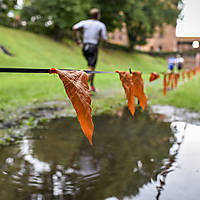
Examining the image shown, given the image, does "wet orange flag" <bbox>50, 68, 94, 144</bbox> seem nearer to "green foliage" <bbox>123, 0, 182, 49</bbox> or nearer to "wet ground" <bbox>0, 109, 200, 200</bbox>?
"wet ground" <bbox>0, 109, 200, 200</bbox>

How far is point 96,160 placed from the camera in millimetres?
2898

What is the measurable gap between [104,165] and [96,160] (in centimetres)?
16

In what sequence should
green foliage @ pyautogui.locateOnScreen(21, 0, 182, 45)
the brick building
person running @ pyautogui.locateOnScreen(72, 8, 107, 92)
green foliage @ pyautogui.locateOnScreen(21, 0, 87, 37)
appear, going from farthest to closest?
the brick building, green foliage @ pyautogui.locateOnScreen(21, 0, 182, 45), green foliage @ pyautogui.locateOnScreen(21, 0, 87, 37), person running @ pyautogui.locateOnScreen(72, 8, 107, 92)

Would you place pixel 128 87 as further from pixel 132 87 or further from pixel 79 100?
pixel 79 100

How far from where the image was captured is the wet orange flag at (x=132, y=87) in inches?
116

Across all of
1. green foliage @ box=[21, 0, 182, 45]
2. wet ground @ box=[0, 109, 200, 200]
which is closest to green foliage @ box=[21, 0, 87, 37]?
green foliage @ box=[21, 0, 182, 45]

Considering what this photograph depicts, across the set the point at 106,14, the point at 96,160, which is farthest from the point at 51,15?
the point at 96,160

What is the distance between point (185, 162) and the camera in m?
2.88

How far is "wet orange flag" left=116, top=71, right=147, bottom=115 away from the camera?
294cm

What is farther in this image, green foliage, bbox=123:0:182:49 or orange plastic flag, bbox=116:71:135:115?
green foliage, bbox=123:0:182:49

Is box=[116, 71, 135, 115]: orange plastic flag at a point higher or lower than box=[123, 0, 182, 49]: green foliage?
lower

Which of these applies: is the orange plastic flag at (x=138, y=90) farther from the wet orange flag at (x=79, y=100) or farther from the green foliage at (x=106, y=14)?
the green foliage at (x=106, y=14)

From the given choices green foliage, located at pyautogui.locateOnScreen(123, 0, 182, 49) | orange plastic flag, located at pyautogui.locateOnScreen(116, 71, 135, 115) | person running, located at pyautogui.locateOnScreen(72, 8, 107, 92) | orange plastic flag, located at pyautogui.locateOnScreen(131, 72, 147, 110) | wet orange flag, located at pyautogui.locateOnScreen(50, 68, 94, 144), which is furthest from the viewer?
green foliage, located at pyautogui.locateOnScreen(123, 0, 182, 49)

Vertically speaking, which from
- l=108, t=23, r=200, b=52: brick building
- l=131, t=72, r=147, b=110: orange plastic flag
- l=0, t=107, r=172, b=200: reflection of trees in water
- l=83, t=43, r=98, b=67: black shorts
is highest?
l=108, t=23, r=200, b=52: brick building
